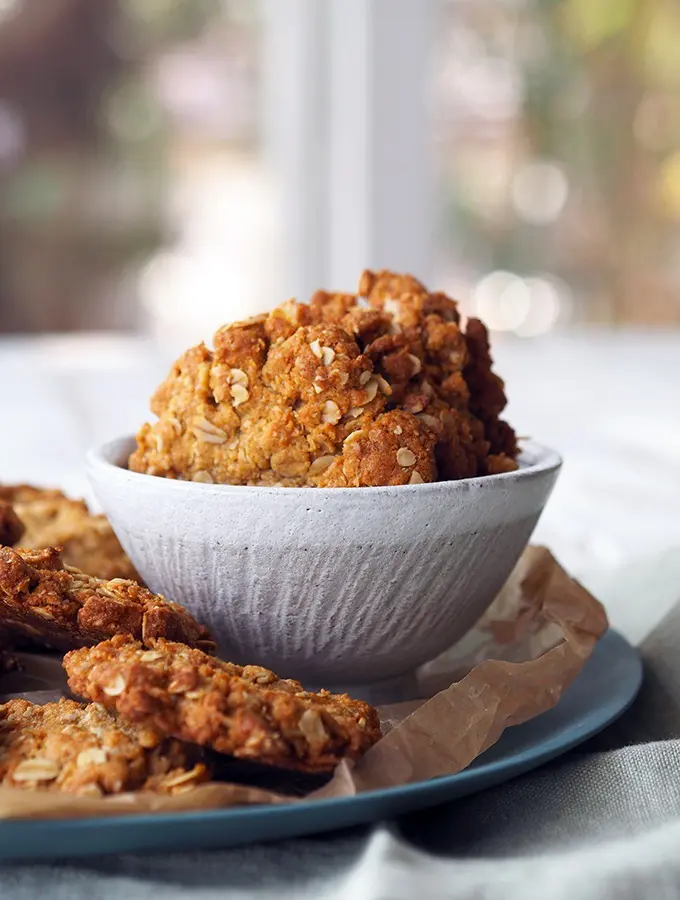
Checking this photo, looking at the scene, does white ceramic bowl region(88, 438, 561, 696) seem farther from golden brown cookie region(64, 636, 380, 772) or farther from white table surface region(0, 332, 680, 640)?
white table surface region(0, 332, 680, 640)

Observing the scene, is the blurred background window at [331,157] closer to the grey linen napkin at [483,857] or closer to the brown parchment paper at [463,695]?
the brown parchment paper at [463,695]

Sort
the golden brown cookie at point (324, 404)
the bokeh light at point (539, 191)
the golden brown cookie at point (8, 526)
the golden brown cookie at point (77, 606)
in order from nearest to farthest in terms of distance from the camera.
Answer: the golden brown cookie at point (77, 606)
the golden brown cookie at point (324, 404)
the golden brown cookie at point (8, 526)
the bokeh light at point (539, 191)

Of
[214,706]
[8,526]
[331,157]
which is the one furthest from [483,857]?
[331,157]

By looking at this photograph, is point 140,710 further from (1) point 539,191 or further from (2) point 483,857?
(1) point 539,191

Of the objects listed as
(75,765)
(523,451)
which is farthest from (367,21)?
(75,765)

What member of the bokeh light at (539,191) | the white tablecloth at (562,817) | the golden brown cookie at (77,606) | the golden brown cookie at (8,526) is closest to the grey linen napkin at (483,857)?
the white tablecloth at (562,817)

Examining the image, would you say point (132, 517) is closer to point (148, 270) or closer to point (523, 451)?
point (523, 451)
